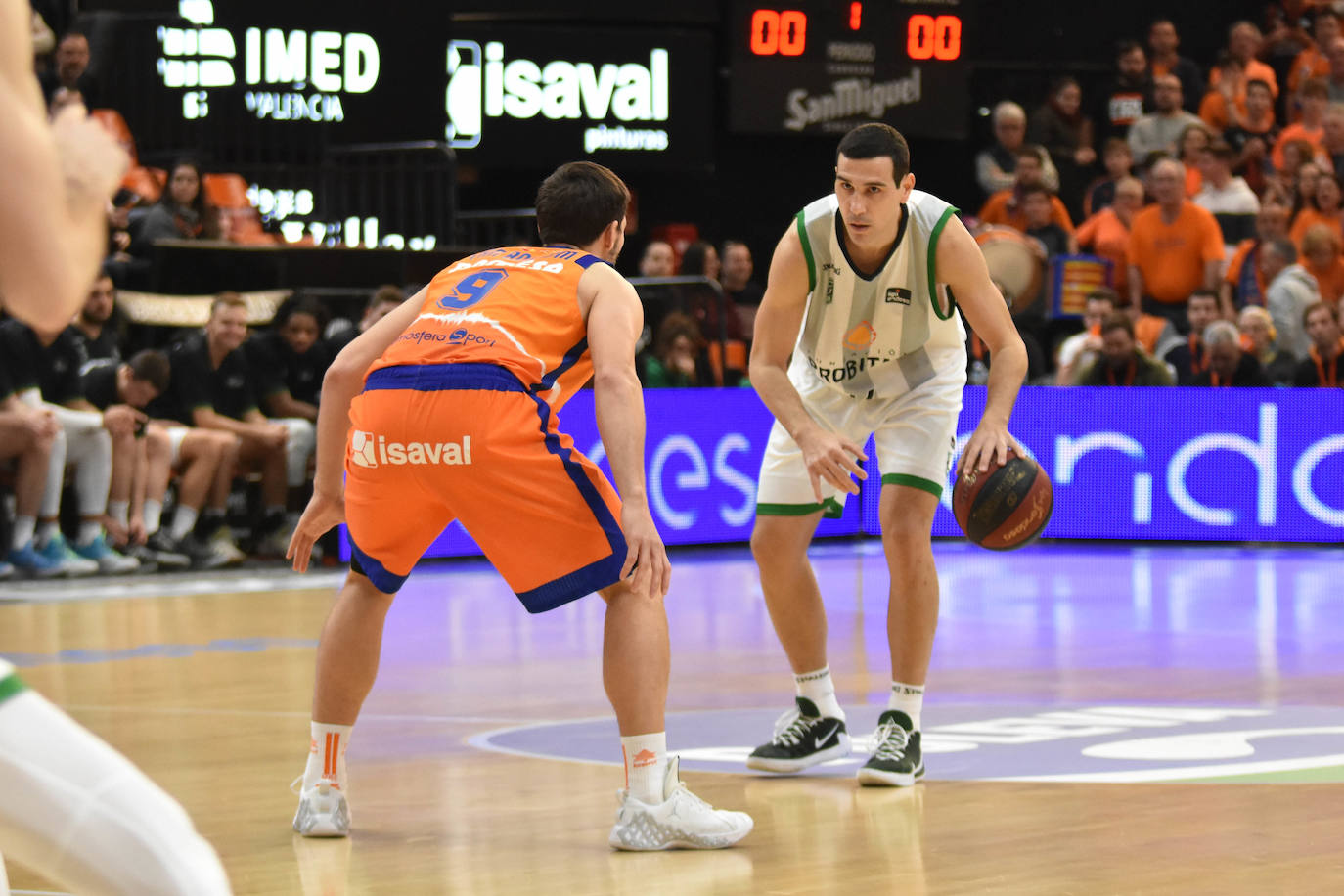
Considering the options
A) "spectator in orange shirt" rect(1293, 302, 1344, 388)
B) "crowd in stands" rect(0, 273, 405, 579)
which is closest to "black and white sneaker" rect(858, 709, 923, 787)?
"crowd in stands" rect(0, 273, 405, 579)

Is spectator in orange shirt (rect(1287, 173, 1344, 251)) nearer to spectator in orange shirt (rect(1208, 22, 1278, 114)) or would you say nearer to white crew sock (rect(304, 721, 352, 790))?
spectator in orange shirt (rect(1208, 22, 1278, 114))

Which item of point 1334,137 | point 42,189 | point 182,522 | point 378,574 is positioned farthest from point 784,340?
point 1334,137

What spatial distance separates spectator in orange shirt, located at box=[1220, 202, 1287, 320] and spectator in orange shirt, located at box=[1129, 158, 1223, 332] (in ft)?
0.56

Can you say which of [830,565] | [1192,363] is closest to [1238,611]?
[830,565]

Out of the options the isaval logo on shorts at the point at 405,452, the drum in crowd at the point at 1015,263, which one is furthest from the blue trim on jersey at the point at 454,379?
the drum in crowd at the point at 1015,263

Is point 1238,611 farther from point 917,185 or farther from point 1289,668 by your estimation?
point 917,185

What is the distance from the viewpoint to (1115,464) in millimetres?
13281

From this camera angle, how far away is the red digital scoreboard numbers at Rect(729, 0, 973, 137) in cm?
1747

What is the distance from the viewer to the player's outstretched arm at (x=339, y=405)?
523 centimetres

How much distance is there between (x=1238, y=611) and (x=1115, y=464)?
3.28m

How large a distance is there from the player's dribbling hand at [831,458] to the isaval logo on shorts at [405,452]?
130 centimetres

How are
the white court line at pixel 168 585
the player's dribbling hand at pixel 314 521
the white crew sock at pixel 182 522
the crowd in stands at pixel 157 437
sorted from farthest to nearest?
the white crew sock at pixel 182 522
the crowd in stands at pixel 157 437
the white court line at pixel 168 585
the player's dribbling hand at pixel 314 521

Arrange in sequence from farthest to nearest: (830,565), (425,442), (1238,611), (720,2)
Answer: (720,2), (830,565), (1238,611), (425,442)

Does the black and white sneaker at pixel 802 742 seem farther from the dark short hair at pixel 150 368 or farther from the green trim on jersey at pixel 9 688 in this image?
the dark short hair at pixel 150 368
